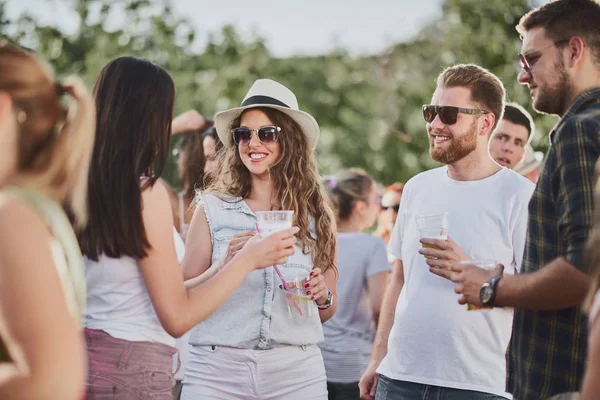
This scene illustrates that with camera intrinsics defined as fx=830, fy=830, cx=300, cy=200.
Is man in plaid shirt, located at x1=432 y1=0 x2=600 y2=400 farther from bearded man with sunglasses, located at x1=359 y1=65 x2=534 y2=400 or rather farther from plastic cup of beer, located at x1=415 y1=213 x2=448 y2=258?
bearded man with sunglasses, located at x1=359 y1=65 x2=534 y2=400

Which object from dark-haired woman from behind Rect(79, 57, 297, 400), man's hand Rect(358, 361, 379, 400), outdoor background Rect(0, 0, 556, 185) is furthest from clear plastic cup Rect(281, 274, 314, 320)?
outdoor background Rect(0, 0, 556, 185)

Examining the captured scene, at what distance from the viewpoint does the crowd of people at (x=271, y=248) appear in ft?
6.40

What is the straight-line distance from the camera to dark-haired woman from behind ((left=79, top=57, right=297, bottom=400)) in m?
3.07

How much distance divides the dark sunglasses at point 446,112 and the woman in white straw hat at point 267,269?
66cm

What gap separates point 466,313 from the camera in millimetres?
4125

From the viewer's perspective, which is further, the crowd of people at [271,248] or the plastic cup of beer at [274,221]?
the plastic cup of beer at [274,221]

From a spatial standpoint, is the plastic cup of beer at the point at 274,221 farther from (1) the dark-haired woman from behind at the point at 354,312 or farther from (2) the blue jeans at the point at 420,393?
(1) the dark-haired woman from behind at the point at 354,312

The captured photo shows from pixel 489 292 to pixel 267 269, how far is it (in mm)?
1501

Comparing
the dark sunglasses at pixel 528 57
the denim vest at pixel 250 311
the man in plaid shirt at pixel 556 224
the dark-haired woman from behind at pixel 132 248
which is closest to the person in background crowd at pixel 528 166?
the denim vest at pixel 250 311

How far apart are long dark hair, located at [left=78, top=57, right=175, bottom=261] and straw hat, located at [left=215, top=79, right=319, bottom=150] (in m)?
1.35

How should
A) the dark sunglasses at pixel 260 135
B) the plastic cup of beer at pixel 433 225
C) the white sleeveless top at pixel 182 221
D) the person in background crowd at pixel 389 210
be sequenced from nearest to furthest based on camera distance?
the plastic cup of beer at pixel 433 225 < the dark sunglasses at pixel 260 135 < the white sleeveless top at pixel 182 221 < the person in background crowd at pixel 389 210

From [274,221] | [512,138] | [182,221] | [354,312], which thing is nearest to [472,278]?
[274,221]

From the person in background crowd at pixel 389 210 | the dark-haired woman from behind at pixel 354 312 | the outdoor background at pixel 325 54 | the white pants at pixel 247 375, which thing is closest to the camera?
the white pants at pixel 247 375

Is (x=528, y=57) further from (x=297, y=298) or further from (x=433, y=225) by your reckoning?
(x=297, y=298)
